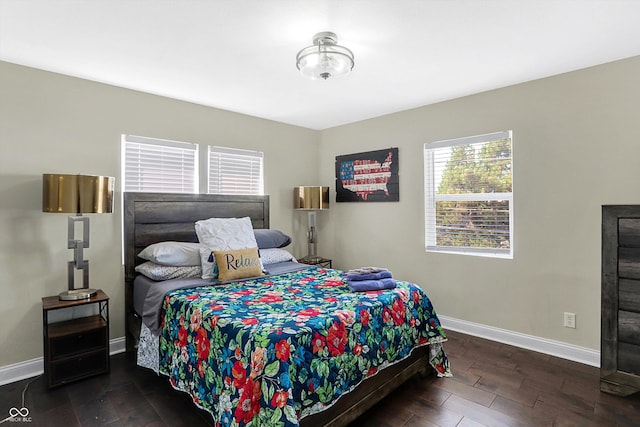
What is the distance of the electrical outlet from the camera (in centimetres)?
280

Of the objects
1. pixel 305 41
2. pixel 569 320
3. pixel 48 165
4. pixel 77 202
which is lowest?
pixel 569 320

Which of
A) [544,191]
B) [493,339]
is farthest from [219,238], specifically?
[544,191]

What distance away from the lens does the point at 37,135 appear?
8.71ft

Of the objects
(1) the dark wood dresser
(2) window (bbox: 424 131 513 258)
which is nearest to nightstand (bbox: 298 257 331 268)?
(2) window (bbox: 424 131 513 258)

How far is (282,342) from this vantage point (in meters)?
1.60

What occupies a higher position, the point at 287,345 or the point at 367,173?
the point at 367,173

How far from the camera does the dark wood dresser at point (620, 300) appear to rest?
2197 mm

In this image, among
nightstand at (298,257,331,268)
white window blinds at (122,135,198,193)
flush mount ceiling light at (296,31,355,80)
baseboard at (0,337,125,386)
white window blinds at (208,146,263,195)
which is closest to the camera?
flush mount ceiling light at (296,31,355,80)

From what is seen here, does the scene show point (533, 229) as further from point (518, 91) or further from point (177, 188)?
point (177, 188)

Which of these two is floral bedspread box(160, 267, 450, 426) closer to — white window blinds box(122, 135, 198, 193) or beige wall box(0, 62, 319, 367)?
beige wall box(0, 62, 319, 367)

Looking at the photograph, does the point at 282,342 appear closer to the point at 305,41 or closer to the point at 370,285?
the point at 370,285

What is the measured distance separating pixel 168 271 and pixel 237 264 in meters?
0.58

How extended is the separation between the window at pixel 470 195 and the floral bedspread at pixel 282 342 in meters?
1.22

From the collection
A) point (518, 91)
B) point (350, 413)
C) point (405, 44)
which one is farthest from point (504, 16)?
point (350, 413)
